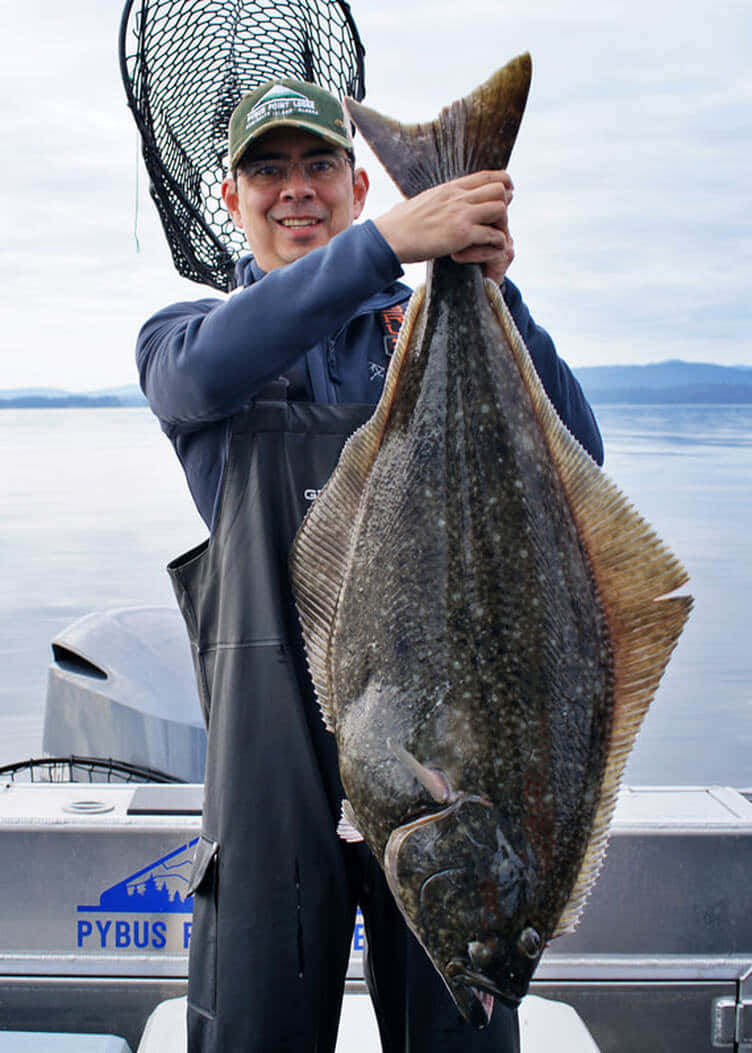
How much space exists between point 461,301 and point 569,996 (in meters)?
2.30

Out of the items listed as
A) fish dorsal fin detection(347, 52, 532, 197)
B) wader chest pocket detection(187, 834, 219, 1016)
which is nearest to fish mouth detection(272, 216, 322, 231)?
fish dorsal fin detection(347, 52, 532, 197)

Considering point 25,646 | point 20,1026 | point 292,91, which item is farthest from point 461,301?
point 25,646

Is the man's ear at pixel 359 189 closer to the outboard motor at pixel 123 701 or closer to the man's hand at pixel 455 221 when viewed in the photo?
the man's hand at pixel 455 221

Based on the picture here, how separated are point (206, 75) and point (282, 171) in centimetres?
126

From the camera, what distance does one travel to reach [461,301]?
1688mm

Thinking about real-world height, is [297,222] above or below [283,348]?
above

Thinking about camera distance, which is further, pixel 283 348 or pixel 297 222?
pixel 297 222

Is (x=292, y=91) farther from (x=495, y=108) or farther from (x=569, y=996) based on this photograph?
(x=569, y=996)

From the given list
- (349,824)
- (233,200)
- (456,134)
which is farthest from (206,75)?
(349,824)

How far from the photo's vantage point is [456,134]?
64.6 inches

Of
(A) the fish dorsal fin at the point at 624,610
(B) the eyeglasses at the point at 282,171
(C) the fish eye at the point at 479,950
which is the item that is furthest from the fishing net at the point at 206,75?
(C) the fish eye at the point at 479,950

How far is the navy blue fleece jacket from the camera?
1666mm

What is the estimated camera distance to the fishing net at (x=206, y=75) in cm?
292

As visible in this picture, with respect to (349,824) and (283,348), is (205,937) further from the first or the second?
(283,348)
